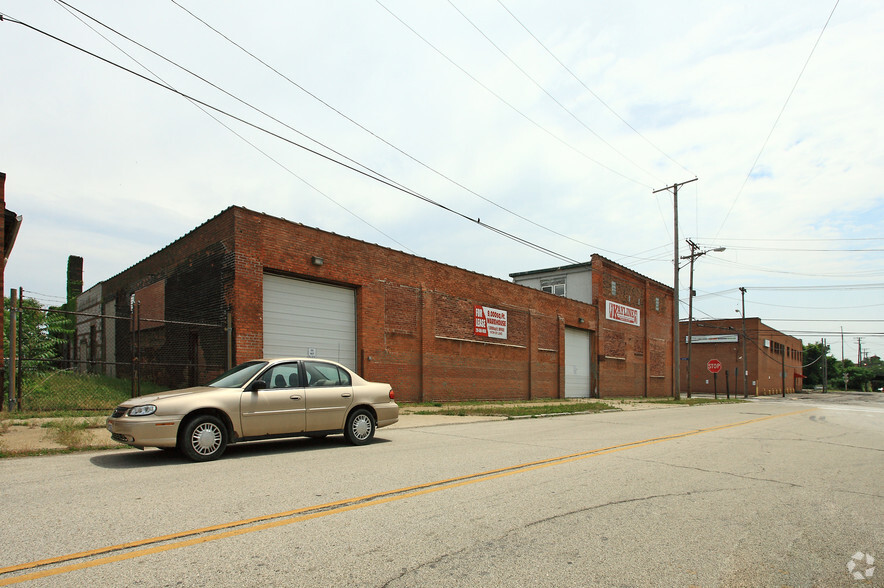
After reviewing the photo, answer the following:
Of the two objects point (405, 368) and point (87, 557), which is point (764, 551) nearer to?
point (87, 557)

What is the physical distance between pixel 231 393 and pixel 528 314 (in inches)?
851

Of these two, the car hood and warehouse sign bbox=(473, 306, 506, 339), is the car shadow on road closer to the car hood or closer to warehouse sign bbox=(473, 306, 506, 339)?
the car hood

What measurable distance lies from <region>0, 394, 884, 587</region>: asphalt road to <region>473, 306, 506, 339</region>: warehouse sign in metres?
15.8

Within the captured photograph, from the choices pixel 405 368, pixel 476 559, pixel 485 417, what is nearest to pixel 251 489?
pixel 476 559

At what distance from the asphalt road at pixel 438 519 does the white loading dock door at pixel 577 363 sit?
2321 cm

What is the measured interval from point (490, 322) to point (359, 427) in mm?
16453

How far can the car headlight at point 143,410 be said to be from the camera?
26.2ft

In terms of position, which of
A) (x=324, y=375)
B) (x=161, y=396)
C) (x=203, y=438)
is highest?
(x=324, y=375)

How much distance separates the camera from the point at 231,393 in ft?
28.7

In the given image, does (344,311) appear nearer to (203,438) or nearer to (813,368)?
(203,438)

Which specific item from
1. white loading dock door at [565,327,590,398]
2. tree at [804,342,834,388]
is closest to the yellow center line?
white loading dock door at [565,327,590,398]

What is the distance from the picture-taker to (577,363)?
33844mm

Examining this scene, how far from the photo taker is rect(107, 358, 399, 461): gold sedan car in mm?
8023

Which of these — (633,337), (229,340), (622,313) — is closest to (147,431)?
(229,340)
